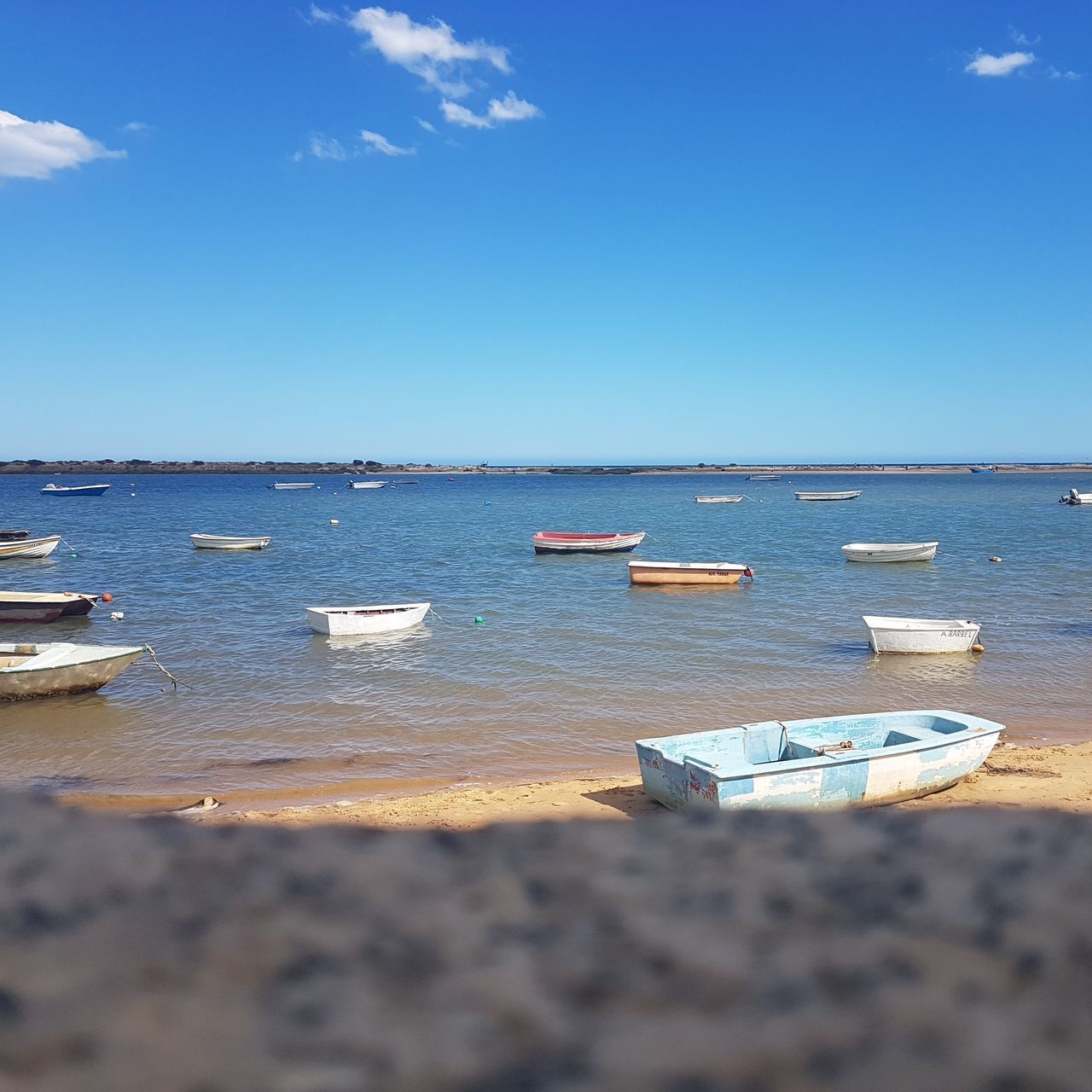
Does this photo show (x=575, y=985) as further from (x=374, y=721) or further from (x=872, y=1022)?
(x=374, y=721)

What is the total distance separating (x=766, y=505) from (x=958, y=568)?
4857cm

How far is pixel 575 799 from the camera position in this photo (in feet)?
34.7

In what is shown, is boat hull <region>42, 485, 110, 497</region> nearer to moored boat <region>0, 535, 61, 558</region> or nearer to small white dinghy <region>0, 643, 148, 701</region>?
moored boat <region>0, 535, 61, 558</region>

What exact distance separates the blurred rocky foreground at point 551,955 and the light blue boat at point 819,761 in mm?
7249

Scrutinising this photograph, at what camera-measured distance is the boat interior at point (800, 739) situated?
33.3 ft

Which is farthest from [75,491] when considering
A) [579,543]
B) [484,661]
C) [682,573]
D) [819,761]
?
[819,761]

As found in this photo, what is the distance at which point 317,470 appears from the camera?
198000mm

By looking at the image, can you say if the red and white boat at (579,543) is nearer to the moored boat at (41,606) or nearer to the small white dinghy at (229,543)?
the small white dinghy at (229,543)

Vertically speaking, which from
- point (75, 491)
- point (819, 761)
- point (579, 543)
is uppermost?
point (75, 491)

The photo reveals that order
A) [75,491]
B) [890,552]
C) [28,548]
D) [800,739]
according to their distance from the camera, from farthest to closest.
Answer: [75,491], [28,548], [890,552], [800,739]

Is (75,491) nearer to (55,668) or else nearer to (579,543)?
(579,543)

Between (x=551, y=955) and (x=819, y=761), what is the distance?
863 centimetres

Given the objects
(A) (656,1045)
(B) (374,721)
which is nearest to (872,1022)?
(A) (656,1045)

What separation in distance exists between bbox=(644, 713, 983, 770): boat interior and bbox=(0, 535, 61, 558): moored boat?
34923 millimetres
